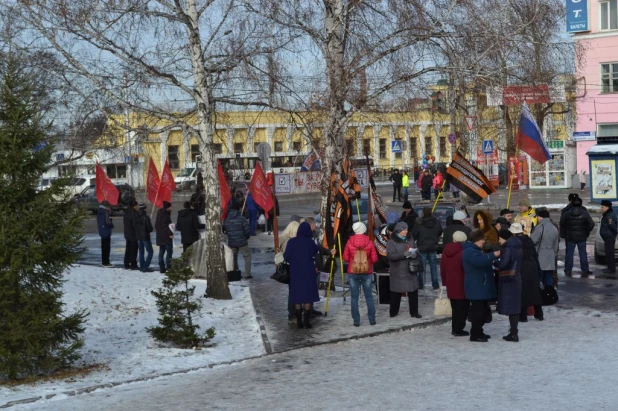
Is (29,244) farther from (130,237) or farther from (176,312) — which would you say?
(130,237)

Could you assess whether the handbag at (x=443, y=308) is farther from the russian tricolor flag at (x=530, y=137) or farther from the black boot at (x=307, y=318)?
the russian tricolor flag at (x=530, y=137)

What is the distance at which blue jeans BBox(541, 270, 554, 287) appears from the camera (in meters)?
17.6

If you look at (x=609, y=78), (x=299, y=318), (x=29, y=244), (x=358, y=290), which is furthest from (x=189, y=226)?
(x=609, y=78)

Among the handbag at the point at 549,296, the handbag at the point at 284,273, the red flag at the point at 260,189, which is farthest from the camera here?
the red flag at the point at 260,189

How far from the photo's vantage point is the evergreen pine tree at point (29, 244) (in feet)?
38.3

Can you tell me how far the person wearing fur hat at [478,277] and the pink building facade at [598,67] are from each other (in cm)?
4450

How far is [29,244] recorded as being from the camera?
11766 millimetres

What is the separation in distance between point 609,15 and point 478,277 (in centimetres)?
4661

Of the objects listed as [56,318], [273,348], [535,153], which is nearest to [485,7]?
[535,153]

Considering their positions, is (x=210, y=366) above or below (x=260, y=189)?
below

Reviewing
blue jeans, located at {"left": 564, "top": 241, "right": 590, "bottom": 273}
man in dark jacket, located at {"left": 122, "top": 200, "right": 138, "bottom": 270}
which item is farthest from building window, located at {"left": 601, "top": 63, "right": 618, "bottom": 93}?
man in dark jacket, located at {"left": 122, "top": 200, "right": 138, "bottom": 270}

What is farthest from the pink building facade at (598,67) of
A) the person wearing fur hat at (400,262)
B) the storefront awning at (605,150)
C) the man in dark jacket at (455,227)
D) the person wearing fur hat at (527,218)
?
the person wearing fur hat at (400,262)

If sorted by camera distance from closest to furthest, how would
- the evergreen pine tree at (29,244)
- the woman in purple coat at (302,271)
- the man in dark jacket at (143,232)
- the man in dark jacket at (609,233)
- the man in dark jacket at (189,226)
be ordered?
the evergreen pine tree at (29,244), the woman in purple coat at (302,271), the man in dark jacket at (609,233), the man in dark jacket at (189,226), the man in dark jacket at (143,232)

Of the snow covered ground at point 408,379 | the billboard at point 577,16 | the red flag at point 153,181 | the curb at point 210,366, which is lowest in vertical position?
the snow covered ground at point 408,379
